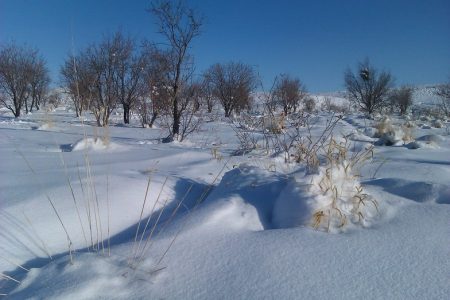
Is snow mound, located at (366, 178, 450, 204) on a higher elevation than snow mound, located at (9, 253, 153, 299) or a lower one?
higher

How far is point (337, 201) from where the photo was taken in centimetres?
138

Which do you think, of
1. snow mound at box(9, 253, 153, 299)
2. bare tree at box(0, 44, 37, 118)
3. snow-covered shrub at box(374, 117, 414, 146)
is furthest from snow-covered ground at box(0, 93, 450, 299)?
bare tree at box(0, 44, 37, 118)

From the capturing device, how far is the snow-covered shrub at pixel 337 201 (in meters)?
1.28

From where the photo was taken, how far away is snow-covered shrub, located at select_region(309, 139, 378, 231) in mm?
1284

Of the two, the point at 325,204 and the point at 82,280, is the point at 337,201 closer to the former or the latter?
the point at 325,204

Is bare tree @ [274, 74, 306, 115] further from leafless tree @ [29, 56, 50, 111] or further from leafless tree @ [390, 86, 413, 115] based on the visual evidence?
leafless tree @ [29, 56, 50, 111]

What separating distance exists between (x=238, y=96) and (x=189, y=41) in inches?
580

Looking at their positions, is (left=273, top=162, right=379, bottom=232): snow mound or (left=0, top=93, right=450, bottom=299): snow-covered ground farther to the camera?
(left=273, top=162, right=379, bottom=232): snow mound

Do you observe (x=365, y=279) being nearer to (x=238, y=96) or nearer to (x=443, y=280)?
(x=443, y=280)

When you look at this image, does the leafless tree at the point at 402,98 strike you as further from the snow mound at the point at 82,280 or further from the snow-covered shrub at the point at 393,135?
the snow mound at the point at 82,280

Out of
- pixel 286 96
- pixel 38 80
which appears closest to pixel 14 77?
pixel 38 80

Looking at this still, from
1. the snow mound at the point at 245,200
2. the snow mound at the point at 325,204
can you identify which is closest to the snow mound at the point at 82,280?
the snow mound at the point at 245,200

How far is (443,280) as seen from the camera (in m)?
0.86

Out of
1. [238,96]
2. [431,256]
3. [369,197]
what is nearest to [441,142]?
[369,197]
